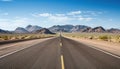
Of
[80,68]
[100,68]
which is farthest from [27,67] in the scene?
[100,68]

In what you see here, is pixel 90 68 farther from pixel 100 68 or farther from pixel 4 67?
A: pixel 4 67

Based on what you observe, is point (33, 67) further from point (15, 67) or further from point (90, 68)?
point (90, 68)

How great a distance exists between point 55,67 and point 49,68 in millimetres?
416

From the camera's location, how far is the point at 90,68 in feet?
26.5

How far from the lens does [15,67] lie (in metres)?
8.15

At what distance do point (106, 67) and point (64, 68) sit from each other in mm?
2055

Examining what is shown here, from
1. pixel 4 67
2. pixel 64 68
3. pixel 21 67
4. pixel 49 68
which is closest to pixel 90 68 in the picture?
pixel 64 68

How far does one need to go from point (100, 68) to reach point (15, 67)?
3.93 meters

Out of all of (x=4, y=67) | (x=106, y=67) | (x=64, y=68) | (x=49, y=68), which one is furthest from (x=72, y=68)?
(x=4, y=67)

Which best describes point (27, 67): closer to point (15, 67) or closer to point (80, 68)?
point (15, 67)

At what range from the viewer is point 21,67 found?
8.17 meters

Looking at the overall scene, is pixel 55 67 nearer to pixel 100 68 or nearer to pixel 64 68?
pixel 64 68

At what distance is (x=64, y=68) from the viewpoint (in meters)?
8.05

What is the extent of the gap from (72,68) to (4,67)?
10.3ft
